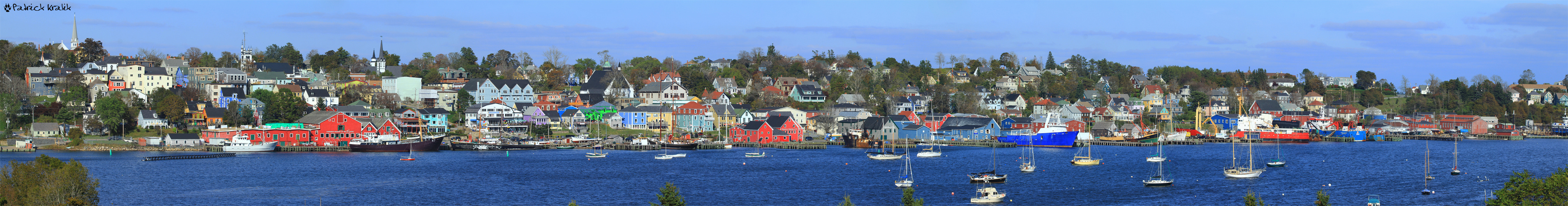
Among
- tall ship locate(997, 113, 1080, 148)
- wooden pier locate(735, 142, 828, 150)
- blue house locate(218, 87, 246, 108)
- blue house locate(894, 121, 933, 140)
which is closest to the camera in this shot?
wooden pier locate(735, 142, 828, 150)

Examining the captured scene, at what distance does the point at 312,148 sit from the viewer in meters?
61.8

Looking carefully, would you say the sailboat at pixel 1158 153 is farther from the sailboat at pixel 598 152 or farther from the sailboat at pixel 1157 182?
the sailboat at pixel 598 152

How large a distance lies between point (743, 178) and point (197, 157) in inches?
1128

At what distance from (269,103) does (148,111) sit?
6.49 meters

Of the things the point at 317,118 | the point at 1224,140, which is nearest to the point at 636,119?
the point at 317,118

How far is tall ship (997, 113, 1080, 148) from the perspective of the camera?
69000 millimetres

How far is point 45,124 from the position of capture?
2564 inches

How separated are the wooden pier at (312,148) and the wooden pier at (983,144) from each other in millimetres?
33031

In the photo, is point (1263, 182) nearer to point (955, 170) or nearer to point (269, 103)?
point (955, 170)

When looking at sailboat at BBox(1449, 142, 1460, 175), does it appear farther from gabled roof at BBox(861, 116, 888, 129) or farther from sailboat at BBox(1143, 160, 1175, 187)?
gabled roof at BBox(861, 116, 888, 129)

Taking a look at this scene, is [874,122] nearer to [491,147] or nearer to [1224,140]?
[1224,140]

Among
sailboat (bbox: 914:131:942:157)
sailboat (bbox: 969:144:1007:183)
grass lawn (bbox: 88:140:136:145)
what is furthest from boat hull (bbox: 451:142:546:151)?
sailboat (bbox: 969:144:1007:183)

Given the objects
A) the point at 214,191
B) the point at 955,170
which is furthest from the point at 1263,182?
the point at 214,191

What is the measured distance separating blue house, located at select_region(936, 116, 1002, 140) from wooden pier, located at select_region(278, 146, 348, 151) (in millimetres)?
34533
